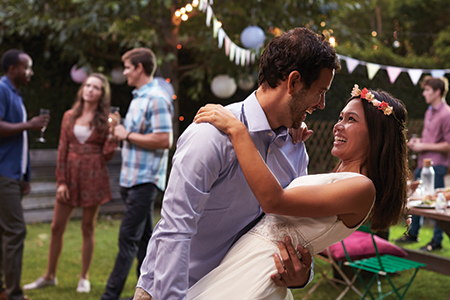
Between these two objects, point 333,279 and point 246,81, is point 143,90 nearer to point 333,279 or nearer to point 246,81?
point 333,279

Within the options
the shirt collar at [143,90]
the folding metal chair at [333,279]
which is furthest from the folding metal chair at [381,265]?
the shirt collar at [143,90]

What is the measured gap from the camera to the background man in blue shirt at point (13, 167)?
3.23m

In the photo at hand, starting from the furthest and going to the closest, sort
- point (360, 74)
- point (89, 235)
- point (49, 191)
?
point (360, 74)
point (49, 191)
point (89, 235)

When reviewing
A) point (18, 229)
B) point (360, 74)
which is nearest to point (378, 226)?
point (18, 229)

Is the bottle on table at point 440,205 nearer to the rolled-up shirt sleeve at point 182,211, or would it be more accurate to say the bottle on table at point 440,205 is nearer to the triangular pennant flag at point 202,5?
the rolled-up shirt sleeve at point 182,211

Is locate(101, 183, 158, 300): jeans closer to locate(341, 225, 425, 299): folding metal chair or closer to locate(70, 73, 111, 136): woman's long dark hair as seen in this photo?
locate(70, 73, 111, 136): woman's long dark hair

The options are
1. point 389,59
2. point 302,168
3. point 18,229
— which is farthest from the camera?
point 389,59

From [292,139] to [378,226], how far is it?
563mm

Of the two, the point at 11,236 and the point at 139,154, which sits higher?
the point at 139,154

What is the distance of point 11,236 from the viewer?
127 inches

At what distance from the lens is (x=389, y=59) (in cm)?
989

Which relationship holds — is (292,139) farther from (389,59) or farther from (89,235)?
(389,59)

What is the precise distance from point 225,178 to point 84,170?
271 centimetres

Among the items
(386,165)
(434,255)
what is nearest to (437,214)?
(434,255)
